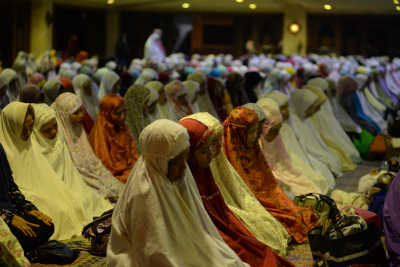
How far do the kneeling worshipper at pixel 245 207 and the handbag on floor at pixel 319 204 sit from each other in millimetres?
515

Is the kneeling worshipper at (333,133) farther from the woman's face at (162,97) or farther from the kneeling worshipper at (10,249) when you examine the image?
the kneeling worshipper at (10,249)

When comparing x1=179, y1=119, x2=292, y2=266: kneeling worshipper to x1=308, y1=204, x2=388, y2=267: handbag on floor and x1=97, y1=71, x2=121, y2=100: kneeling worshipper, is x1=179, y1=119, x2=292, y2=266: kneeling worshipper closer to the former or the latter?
x1=308, y1=204, x2=388, y2=267: handbag on floor

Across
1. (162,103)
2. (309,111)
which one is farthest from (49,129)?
(309,111)

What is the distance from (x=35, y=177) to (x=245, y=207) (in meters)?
1.47

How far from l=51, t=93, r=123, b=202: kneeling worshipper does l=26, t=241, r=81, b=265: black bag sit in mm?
1041

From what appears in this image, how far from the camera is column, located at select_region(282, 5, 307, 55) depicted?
17969 mm

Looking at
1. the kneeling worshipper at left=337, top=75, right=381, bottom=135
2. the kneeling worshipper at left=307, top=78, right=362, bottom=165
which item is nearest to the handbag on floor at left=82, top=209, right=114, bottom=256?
the kneeling worshipper at left=307, top=78, right=362, bottom=165

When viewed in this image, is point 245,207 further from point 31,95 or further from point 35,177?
point 31,95

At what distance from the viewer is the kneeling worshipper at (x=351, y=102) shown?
25.7 ft

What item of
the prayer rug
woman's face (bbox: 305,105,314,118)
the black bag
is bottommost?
the prayer rug

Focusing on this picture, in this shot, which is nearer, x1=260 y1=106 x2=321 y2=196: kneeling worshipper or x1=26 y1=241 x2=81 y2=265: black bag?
x1=26 y1=241 x2=81 y2=265: black bag

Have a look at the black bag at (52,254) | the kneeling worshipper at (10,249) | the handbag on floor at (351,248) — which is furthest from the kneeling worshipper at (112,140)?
the handbag on floor at (351,248)

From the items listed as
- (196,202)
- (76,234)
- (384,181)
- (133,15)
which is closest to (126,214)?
(196,202)

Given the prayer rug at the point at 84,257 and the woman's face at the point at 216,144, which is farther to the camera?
the prayer rug at the point at 84,257
